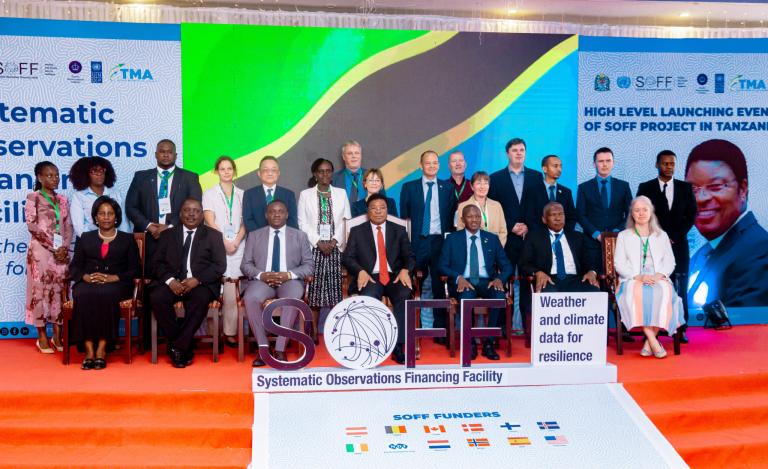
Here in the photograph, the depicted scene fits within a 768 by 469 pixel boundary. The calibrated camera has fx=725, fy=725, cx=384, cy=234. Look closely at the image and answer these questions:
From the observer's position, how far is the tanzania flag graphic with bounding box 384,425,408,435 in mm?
4819

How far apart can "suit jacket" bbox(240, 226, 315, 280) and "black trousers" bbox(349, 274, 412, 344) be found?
1.49ft

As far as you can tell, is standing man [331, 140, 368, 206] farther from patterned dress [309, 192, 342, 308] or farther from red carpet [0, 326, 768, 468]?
red carpet [0, 326, 768, 468]

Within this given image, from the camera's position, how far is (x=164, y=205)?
262 inches

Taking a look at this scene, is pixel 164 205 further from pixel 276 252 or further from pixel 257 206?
pixel 276 252

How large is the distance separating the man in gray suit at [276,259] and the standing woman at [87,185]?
1305 mm

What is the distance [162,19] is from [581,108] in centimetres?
464

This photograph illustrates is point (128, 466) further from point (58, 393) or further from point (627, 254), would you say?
point (627, 254)

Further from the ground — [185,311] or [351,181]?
[351,181]

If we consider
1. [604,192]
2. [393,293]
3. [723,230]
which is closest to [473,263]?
[393,293]

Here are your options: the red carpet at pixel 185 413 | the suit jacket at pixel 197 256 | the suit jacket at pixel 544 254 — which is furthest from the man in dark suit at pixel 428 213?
the suit jacket at pixel 197 256

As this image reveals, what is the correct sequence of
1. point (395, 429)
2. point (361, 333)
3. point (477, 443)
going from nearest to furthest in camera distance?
1. point (477, 443)
2. point (395, 429)
3. point (361, 333)

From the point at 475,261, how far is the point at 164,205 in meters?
2.88

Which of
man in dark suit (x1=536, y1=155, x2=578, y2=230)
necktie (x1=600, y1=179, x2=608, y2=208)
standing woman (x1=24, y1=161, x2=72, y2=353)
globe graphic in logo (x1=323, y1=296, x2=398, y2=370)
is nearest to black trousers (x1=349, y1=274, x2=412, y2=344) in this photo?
globe graphic in logo (x1=323, y1=296, x2=398, y2=370)

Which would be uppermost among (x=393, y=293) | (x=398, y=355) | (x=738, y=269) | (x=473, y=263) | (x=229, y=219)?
(x=229, y=219)
